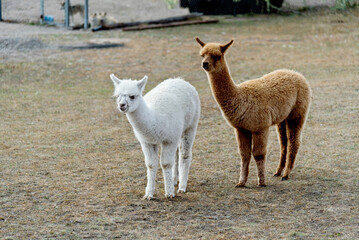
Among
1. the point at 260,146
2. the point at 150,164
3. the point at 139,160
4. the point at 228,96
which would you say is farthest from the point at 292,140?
the point at 139,160

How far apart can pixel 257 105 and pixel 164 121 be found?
1047 mm

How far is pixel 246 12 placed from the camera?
76.1ft

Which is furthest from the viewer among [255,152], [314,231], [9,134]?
[9,134]

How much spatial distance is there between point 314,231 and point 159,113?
1867 mm

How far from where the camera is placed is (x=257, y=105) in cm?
579

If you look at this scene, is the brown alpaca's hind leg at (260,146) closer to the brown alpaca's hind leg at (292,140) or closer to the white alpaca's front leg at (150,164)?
the brown alpaca's hind leg at (292,140)

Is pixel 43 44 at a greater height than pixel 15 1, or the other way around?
pixel 15 1

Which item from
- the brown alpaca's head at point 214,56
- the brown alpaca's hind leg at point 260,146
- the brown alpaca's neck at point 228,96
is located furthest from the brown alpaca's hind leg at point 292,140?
the brown alpaca's head at point 214,56

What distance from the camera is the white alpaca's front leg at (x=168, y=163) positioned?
5547 mm

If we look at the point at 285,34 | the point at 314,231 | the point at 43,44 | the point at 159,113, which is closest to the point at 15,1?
the point at 43,44

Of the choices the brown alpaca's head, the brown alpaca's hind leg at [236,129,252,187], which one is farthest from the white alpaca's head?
the brown alpaca's hind leg at [236,129,252,187]

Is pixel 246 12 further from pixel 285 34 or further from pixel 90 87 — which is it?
pixel 90 87

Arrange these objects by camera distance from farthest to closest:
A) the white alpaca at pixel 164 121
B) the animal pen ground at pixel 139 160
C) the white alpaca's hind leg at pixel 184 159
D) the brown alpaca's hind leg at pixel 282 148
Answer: the brown alpaca's hind leg at pixel 282 148 → the white alpaca's hind leg at pixel 184 159 → the white alpaca at pixel 164 121 → the animal pen ground at pixel 139 160

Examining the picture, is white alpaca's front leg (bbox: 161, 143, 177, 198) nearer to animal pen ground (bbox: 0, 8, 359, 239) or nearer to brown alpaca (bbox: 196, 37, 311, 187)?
animal pen ground (bbox: 0, 8, 359, 239)
